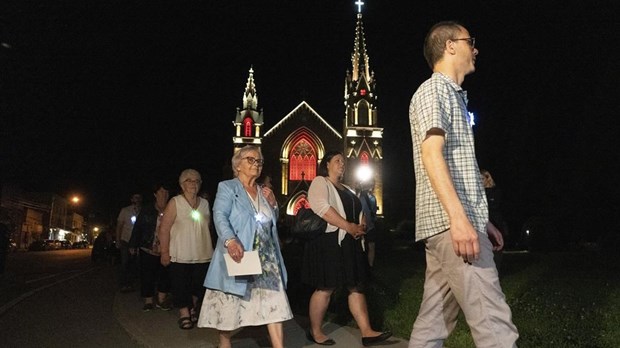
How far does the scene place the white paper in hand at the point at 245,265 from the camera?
457 centimetres

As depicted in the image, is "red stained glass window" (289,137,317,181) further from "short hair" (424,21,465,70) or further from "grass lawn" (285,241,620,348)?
"short hair" (424,21,465,70)

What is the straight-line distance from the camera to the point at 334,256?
5.76 m

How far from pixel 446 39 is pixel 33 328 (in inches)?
268

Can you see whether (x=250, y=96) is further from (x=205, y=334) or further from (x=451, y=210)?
(x=451, y=210)

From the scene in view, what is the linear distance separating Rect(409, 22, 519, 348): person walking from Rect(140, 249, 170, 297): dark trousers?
628 cm

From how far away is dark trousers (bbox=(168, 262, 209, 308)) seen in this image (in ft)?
22.7

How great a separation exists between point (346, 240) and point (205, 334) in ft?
7.01

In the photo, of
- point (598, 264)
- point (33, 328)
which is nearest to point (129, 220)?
point (33, 328)

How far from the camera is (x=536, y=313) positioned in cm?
668

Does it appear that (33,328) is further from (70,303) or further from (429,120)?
(429,120)

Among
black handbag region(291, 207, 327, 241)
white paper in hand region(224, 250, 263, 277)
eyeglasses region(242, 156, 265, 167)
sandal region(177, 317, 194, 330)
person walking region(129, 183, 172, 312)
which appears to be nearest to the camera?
white paper in hand region(224, 250, 263, 277)

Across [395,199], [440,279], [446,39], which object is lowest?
[440,279]

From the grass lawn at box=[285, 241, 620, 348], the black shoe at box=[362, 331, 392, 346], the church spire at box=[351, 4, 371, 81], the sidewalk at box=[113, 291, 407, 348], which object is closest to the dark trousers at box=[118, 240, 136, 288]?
the sidewalk at box=[113, 291, 407, 348]

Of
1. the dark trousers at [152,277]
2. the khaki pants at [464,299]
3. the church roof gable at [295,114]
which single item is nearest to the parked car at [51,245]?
the church roof gable at [295,114]
